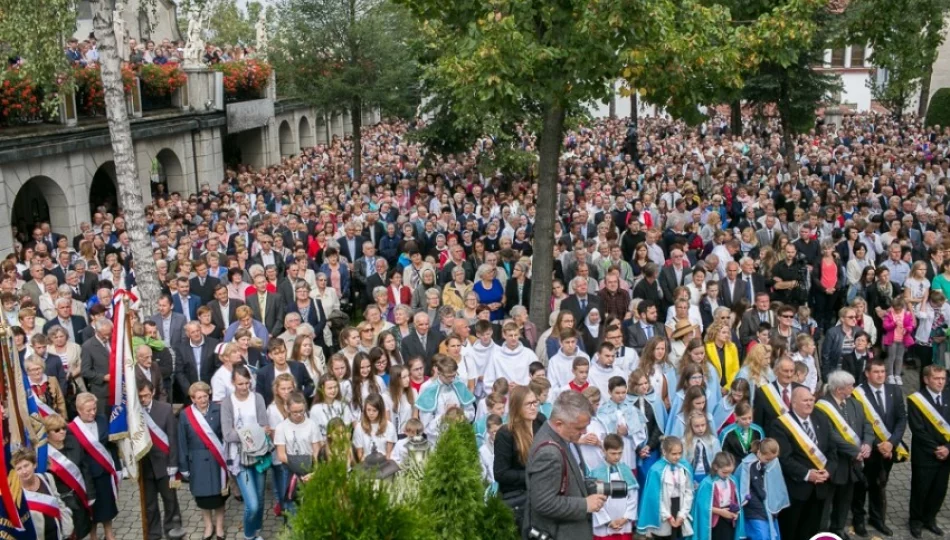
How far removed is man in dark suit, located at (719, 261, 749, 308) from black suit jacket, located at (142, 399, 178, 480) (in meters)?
6.87

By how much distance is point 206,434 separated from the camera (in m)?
7.91

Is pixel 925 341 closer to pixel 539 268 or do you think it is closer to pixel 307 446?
pixel 539 268

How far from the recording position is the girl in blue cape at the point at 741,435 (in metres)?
7.42

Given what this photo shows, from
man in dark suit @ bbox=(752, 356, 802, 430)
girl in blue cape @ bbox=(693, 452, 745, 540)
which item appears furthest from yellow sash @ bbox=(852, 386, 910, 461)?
girl in blue cape @ bbox=(693, 452, 745, 540)

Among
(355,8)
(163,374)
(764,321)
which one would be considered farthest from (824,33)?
(163,374)

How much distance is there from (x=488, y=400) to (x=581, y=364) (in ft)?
3.13

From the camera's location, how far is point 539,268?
1191cm

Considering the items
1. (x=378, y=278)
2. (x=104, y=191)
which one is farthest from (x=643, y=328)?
(x=104, y=191)

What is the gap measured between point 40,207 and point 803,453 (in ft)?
70.0

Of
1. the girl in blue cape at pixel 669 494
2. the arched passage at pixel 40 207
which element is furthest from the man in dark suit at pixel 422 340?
the arched passage at pixel 40 207

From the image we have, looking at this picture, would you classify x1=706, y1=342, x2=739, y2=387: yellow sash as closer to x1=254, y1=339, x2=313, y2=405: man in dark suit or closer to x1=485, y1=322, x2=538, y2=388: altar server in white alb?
x1=485, y1=322, x2=538, y2=388: altar server in white alb

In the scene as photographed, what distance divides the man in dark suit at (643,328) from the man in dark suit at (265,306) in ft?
13.8

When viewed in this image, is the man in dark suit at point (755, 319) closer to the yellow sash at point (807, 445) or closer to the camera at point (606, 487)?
the yellow sash at point (807, 445)

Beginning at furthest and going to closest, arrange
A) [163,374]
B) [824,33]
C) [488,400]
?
[824,33], [163,374], [488,400]
